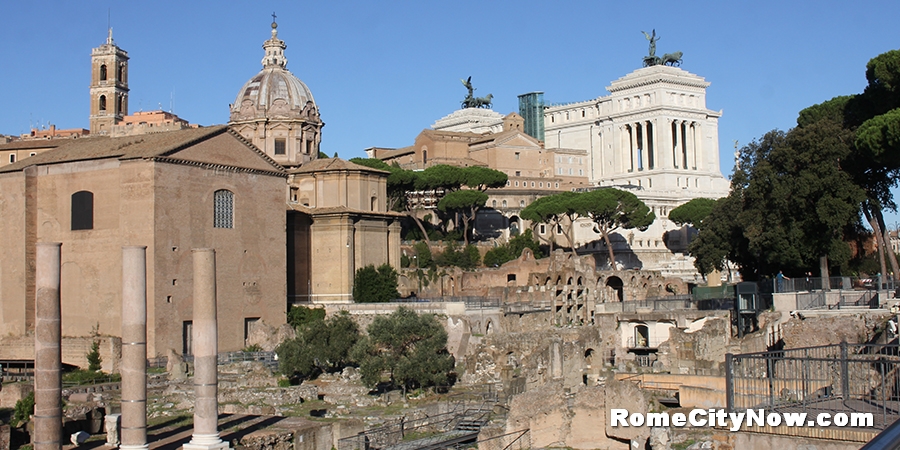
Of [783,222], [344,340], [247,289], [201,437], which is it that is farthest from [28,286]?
[783,222]

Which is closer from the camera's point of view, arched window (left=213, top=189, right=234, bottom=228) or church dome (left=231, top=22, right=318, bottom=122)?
arched window (left=213, top=189, right=234, bottom=228)

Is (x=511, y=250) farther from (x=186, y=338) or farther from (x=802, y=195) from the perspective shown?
(x=802, y=195)

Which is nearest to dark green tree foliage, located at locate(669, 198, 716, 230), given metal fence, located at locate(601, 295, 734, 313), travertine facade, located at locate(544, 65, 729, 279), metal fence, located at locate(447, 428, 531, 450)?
travertine facade, located at locate(544, 65, 729, 279)

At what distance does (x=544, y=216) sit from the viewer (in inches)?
2293

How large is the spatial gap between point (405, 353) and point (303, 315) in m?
11.7

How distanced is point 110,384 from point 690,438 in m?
16.6

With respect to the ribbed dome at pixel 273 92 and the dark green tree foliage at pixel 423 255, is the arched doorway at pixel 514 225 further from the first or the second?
the ribbed dome at pixel 273 92

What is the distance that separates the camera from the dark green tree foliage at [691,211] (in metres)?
64.7

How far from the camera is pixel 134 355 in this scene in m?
15.4

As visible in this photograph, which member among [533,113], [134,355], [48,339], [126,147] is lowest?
[134,355]

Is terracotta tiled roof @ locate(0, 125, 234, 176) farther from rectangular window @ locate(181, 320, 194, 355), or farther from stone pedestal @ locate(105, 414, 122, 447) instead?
stone pedestal @ locate(105, 414, 122, 447)

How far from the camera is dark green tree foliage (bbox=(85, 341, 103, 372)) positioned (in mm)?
30734

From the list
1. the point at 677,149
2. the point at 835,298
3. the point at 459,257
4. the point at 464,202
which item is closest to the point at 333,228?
the point at 459,257

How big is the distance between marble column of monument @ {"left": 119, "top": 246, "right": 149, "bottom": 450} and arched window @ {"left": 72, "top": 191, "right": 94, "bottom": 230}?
1856cm
